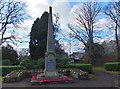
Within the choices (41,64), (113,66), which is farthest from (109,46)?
(41,64)

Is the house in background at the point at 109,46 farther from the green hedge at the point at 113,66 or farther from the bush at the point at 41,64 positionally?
the bush at the point at 41,64

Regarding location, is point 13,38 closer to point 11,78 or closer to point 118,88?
point 11,78

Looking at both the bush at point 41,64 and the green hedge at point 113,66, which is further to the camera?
the green hedge at point 113,66

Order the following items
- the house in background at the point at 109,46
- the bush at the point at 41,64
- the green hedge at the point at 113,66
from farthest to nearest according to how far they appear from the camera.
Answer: the house in background at the point at 109,46 → the green hedge at the point at 113,66 → the bush at the point at 41,64

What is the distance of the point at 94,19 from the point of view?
4850cm

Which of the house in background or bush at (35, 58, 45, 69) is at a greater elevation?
the house in background

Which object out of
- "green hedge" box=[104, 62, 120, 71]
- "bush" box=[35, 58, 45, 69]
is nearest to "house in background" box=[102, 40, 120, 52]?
"green hedge" box=[104, 62, 120, 71]

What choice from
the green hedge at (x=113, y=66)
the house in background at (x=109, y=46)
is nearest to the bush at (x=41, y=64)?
the green hedge at (x=113, y=66)

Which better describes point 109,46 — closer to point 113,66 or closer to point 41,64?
point 113,66

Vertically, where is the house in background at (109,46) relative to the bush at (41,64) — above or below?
above

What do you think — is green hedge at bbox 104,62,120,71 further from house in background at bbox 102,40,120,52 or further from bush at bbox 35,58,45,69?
house in background at bbox 102,40,120,52

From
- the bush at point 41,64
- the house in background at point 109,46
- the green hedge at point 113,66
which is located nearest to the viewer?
the bush at point 41,64

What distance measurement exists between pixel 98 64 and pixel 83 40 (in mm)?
5535

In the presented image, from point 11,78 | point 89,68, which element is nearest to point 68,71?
point 89,68
